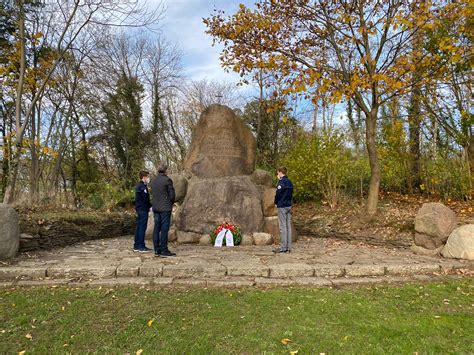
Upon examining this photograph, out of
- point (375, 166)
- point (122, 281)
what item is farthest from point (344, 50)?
point (122, 281)

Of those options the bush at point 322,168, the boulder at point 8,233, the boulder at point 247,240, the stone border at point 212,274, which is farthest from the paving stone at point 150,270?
the bush at point 322,168

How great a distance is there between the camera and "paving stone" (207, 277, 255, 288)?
5.19m

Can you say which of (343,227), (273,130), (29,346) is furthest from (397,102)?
(29,346)

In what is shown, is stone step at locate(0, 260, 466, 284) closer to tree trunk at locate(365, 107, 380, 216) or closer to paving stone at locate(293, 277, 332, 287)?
paving stone at locate(293, 277, 332, 287)

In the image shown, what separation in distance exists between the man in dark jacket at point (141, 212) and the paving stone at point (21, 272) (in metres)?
2.18

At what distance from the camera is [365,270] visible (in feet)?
19.3

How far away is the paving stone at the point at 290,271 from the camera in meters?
5.64

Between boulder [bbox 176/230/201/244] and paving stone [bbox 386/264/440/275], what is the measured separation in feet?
15.1

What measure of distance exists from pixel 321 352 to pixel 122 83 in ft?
72.1

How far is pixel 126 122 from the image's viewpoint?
2148cm

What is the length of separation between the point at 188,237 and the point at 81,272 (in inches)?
134

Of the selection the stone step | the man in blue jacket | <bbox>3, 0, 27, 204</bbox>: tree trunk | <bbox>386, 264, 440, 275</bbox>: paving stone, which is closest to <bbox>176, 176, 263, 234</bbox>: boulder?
the man in blue jacket

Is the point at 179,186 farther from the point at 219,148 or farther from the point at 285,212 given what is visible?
the point at 285,212

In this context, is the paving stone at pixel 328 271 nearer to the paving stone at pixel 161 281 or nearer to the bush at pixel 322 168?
the paving stone at pixel 161 281
